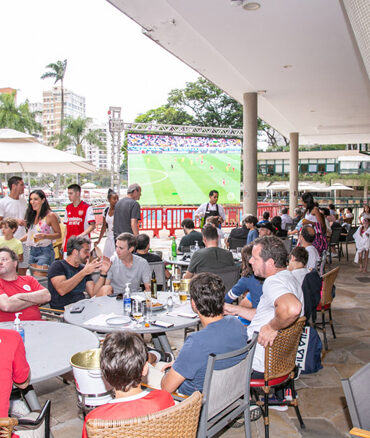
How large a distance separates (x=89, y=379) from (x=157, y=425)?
0.84m

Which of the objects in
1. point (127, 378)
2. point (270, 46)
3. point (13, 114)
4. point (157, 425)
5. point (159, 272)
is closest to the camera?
point (157, 425)

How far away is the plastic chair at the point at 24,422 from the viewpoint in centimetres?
166

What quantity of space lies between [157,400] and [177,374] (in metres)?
0.55

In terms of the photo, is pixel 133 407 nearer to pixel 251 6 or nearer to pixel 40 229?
pixel 40 229

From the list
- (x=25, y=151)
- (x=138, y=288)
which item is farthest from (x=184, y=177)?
(x=138, y=288)

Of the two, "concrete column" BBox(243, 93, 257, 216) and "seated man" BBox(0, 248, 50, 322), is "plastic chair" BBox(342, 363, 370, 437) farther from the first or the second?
"concrete column" BBox(243, 93, 257, 216)

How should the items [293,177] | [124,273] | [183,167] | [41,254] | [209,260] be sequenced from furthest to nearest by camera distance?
[183,167] → [293,177] → [41,254] → [209,260] → [124,273]

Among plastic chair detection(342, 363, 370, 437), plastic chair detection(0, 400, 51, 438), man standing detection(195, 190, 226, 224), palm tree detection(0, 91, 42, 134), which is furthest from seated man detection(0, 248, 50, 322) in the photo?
palm tree detection(0, 91, 42, 134)

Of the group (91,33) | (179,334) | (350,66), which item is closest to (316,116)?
(350,66)

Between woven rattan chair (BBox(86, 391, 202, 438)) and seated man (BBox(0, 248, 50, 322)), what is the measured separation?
1848 millimetres

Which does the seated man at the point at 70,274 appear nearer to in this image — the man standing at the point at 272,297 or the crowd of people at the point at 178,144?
the man standing at the point at 272,297

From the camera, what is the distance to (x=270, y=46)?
6.38m

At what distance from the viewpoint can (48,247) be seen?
5.27 m

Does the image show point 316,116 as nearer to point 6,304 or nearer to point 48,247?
point 48,247
